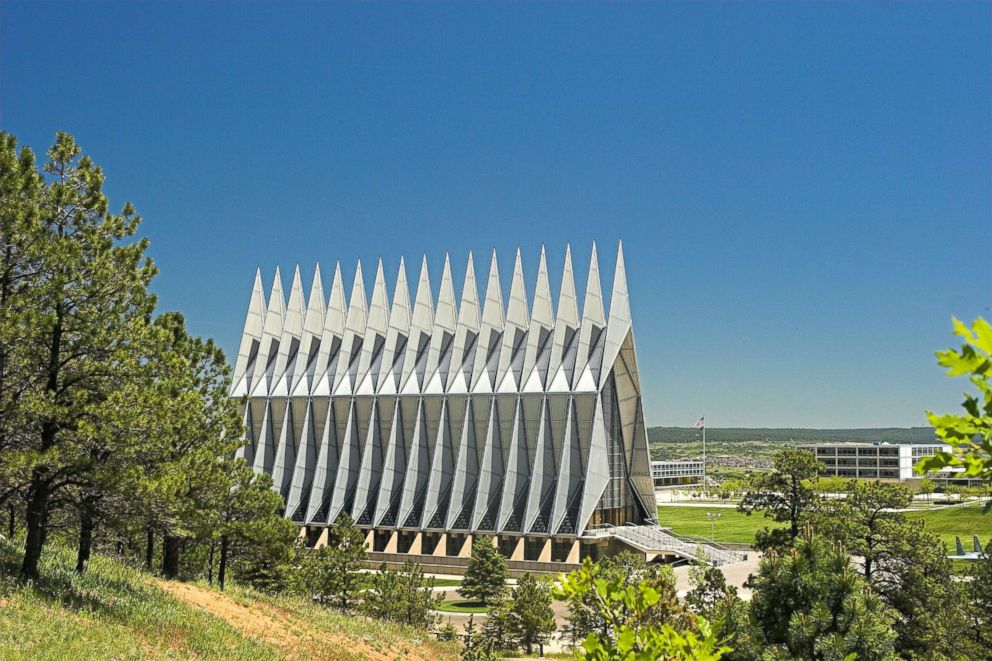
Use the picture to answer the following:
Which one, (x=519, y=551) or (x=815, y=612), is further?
(x=519, y=551)

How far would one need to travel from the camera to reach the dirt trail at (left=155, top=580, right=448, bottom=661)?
23766mm

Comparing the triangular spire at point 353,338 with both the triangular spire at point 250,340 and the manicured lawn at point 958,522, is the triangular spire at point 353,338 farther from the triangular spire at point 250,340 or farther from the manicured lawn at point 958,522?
the manicured lawn at point 958,522

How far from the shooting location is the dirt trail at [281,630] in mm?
23766

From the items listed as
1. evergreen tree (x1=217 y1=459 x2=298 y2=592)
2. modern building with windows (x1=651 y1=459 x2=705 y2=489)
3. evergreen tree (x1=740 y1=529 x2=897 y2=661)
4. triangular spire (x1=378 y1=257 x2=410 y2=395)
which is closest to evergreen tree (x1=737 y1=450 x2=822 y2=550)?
evergreen tree (x1=740 y1=529 x2=897 y2=661)

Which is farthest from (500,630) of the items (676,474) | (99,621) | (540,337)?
(676,474)

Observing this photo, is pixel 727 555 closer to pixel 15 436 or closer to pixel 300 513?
pixel 300 513

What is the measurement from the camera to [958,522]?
79.4 meters

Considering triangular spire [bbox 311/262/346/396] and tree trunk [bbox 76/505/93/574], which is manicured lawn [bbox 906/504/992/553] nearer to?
triangular spire [bbox 311/262/346/396]

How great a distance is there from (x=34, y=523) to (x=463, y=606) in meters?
30.7

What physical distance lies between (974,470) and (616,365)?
57231 millimetres

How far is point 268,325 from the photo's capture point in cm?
7306

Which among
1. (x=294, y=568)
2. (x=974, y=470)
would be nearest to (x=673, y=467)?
(x=294, y=568)

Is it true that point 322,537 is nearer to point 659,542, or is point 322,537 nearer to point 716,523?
point 659,542

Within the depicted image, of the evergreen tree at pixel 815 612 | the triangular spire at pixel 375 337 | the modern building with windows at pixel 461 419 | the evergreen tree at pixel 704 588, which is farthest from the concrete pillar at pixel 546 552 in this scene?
the evergreen tree at pixel 815 612
